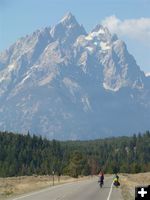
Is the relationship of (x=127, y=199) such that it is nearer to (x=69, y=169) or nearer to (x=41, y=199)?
(x=41, y=199)

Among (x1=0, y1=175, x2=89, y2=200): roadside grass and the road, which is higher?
(x1=0, y1=175, x2=89, y2=200): roadside grass

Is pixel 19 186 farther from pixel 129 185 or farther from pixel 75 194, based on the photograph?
pixel 75 194

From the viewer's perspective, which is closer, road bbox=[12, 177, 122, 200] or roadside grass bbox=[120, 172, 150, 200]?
road bbox=[12, 177, 122, 200]

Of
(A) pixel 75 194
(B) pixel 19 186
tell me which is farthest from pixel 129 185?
(A) pixel 75 194

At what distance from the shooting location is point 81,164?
6693 inches

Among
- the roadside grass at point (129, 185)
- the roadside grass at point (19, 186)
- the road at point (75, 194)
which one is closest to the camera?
the road at point (75, 194)

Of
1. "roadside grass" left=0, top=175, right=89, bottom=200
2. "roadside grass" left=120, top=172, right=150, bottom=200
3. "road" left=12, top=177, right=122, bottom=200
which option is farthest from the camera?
"roadside grass" left=0, top=175, right=89, bottom=200

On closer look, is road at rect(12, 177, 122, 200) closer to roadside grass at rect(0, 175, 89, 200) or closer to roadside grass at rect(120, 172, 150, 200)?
roadside grass at rect(120, 172, 150, 200)

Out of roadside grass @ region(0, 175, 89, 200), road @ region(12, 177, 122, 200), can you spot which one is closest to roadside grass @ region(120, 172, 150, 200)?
road @ region(12, 177, 122, 200)

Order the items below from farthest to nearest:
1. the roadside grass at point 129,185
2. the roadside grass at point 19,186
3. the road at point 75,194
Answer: the roadside grass at point 19,186 → the roadside grass at point 129,185 → the road at point 75,194

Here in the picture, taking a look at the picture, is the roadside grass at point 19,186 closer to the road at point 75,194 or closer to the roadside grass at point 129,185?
the road at point 75,194

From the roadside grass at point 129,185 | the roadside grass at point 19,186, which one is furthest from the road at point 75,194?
the roadside grass at point 19,186

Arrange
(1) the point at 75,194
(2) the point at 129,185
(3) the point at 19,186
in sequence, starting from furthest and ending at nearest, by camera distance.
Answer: (2) the point at 129,185, (3) the point at 19,186, (1) the point at 75,194

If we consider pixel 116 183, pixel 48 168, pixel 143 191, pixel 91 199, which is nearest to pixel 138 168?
pixel 48 168
